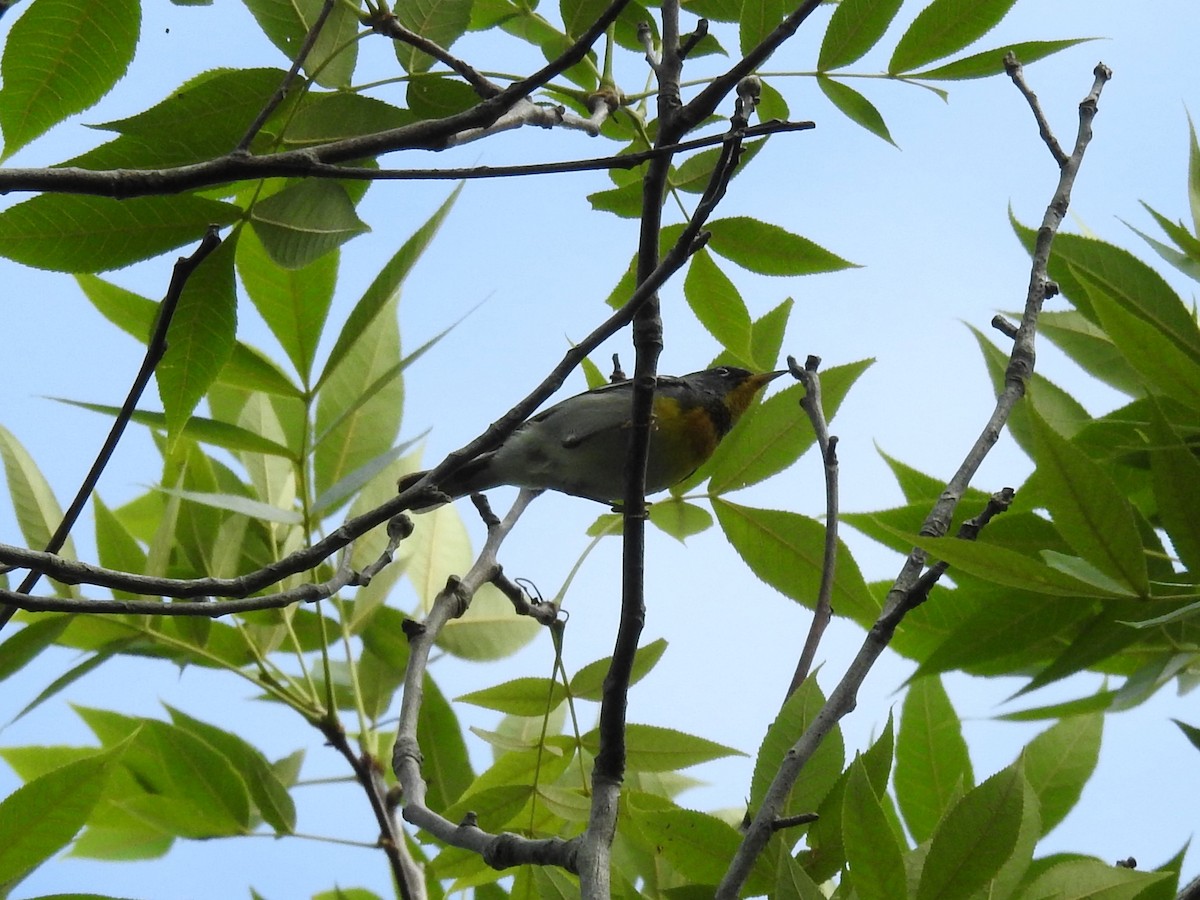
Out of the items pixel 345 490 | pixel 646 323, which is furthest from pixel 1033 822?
pixel 345 490

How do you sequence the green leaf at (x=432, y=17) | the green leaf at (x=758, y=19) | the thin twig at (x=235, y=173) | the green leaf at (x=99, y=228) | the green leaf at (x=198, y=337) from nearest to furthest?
the thin twig at (x=235, y=173) → the green leaf at (x=99, y=228) → the green leaf at (x=198, y=337) → the green leaf at (x=432, y=17) → the green leaf at (x=758, y=19)

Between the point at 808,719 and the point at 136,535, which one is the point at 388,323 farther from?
the point at 808,719

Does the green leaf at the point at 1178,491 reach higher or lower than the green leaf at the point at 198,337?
lower

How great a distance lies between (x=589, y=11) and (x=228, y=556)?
5.18ft

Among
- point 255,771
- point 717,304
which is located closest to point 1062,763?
point 717,304

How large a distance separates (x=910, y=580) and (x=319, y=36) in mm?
1453

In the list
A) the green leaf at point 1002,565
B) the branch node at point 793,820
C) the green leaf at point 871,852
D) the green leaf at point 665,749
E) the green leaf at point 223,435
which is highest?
the green leaf at point 223,435

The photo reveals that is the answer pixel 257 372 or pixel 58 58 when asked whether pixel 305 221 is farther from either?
pixel 257 372

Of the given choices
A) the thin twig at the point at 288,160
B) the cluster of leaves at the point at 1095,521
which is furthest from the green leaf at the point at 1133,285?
the thin twig at the point at 288,160

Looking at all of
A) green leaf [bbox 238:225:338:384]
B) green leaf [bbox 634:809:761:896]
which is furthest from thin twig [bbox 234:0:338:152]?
green leaf [bbox 634:809:761:896]

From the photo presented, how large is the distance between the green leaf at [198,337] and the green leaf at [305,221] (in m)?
0.07

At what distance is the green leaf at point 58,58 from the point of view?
178cm

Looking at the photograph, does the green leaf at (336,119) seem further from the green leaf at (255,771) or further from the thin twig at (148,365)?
the green leaf at (255,771)

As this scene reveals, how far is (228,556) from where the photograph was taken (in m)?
2.96
